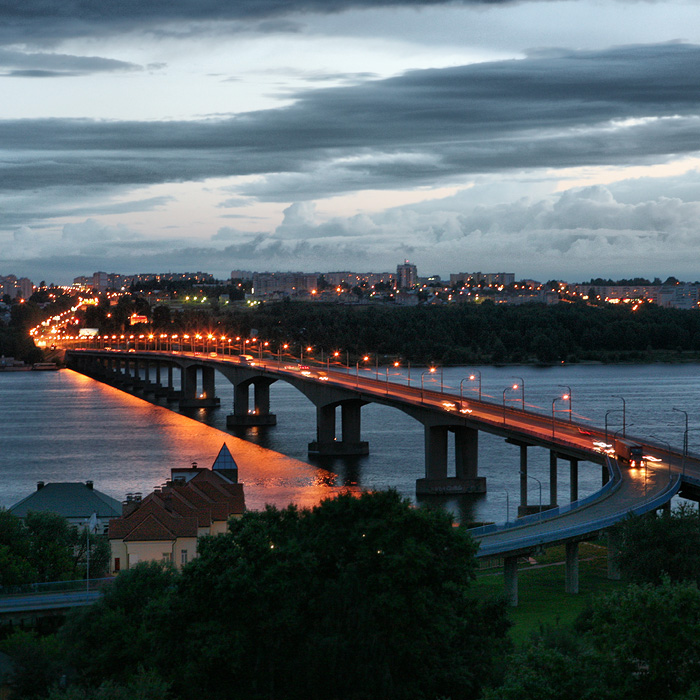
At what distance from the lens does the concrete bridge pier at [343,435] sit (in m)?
69.7

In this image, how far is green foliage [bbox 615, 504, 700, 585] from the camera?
96.5ft

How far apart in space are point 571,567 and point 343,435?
39620 millimetres

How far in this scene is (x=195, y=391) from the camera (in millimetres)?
114688

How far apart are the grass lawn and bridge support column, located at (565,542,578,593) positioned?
9.5 inches

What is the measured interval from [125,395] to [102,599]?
110 metres

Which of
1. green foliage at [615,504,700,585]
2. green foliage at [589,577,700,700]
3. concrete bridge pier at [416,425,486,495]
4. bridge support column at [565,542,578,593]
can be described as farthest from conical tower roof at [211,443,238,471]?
green foliage at [589,577,700,700]

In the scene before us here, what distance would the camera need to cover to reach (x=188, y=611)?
63.2ft

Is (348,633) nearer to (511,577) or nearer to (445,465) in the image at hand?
(511,577)

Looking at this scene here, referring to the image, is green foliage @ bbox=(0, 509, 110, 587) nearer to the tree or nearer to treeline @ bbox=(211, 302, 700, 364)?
the tree

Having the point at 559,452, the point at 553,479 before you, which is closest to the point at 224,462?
the point at 559,452

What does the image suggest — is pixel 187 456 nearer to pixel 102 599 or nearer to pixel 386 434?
pixel 386 434

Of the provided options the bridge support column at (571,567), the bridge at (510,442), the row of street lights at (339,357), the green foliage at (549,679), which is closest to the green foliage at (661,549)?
the bridge support column at (571,567)

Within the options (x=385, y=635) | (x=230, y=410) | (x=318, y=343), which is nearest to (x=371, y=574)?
(x=385, y=635)

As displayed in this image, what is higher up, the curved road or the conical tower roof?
the curved road
